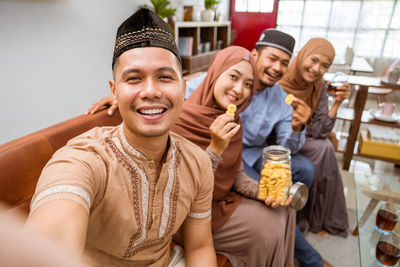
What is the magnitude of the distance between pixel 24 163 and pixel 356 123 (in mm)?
3098

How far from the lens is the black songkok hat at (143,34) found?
842mm

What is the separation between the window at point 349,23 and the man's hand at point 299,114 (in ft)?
17.1

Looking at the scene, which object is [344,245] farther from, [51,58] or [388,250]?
[51,58]

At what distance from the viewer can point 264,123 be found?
1980 mm

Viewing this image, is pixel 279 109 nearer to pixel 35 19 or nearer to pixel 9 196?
pixel 9 196

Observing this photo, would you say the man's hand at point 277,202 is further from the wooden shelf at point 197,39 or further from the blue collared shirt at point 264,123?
the wooden shelf at point 197,39

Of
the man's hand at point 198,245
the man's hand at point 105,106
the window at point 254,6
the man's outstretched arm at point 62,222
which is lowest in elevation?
the man's hand at point 198,245

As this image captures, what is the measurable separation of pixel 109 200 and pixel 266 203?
808 millimetres

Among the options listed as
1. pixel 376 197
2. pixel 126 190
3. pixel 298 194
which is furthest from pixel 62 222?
pixel 376 197

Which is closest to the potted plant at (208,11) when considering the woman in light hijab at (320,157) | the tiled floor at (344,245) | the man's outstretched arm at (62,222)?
the woman in light hijab at (320,157)

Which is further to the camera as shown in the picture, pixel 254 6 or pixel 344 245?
pixel 254 6

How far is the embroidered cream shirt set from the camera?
703mm

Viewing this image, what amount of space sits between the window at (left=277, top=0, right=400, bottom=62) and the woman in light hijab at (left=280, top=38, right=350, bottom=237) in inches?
185

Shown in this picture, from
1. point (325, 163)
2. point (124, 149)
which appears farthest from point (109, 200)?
point (325, 163)
